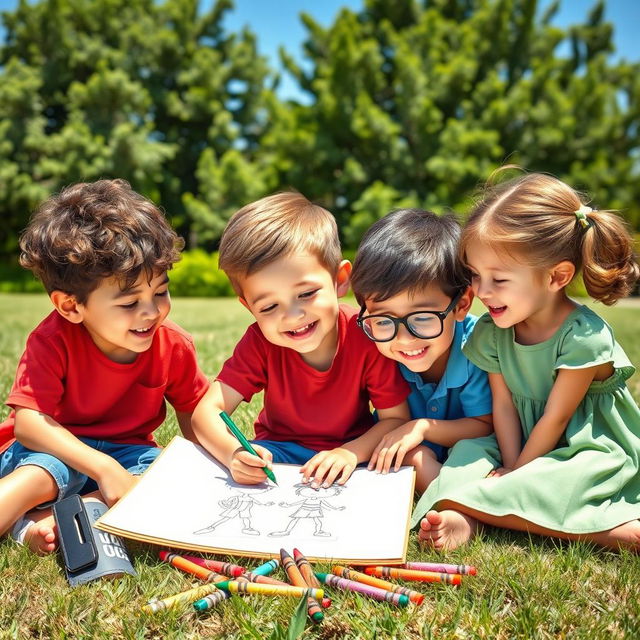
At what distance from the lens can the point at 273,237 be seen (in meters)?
2.30

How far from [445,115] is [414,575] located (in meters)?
22.7

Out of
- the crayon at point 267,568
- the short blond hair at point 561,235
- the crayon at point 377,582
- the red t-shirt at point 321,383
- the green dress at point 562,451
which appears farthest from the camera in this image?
the red t-shirt at point 321,383

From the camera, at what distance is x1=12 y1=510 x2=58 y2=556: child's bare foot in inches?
77.0

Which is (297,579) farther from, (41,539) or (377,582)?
(41,539)

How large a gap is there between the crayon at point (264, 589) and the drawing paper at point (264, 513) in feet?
0.62

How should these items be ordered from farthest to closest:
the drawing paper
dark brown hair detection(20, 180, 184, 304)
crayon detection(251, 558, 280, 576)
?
dark brown hair detection(20, 180, 184, 304)
the drawing paper
crayon detection(251, 558, 280, 576)

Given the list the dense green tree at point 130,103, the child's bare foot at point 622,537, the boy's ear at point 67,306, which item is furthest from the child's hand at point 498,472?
the dense green tree at point 130,103

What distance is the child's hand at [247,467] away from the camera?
2.19 m

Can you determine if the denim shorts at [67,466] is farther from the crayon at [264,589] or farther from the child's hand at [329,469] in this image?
the crayon at [264,589]

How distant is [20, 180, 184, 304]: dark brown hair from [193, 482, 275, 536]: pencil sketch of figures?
2.77 ft

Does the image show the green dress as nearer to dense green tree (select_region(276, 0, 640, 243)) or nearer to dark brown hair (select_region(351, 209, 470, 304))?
dark brown hair (select_region(351, 209, 470, 304))

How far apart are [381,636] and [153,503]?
0.89 m

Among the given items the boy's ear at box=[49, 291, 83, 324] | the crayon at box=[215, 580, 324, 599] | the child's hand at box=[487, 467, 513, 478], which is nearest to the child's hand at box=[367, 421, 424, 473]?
the child's hand at box=[487, 467, 513, 478]

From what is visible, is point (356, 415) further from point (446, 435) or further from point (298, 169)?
point (298, 169)
